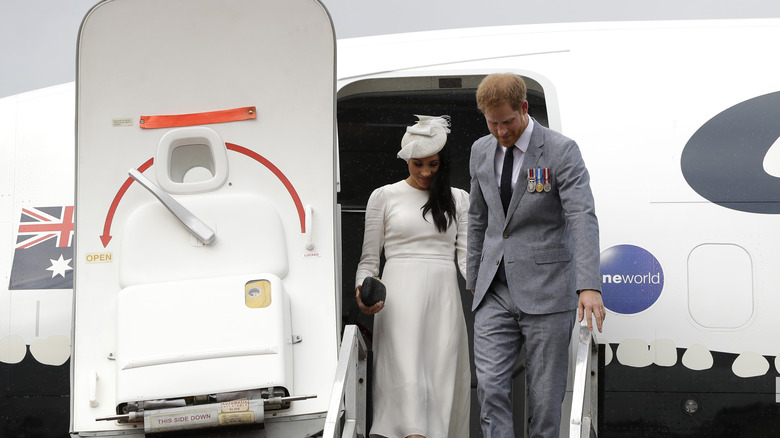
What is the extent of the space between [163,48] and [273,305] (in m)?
1.38

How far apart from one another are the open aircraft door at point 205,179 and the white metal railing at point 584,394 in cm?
116

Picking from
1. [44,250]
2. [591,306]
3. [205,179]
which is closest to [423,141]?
[205,179]

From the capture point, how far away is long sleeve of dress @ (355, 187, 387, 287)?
457 cm

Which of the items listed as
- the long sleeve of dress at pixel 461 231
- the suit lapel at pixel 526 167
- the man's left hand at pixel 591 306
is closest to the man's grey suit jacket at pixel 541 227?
the suit lapel at pixel 526 167

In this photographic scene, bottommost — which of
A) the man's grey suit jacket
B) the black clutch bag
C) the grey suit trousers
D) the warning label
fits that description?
the warning label

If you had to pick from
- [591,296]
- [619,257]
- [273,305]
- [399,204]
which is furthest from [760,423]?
[273,305]

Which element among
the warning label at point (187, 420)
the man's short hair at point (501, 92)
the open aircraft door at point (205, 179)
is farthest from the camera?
the open aircraft door at point (205, 179)

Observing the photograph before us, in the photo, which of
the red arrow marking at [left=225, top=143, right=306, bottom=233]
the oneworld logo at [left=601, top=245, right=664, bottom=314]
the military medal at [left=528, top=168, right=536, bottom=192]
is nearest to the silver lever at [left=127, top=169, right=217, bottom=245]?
the red arrow marking at [left=225, top=143, right=306, bottom=233]

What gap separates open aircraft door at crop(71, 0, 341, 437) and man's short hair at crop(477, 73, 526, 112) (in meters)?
0.93

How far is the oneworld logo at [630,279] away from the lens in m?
4.54

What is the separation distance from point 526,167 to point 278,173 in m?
1.25

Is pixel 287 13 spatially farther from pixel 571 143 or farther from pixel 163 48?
pixel 571 143

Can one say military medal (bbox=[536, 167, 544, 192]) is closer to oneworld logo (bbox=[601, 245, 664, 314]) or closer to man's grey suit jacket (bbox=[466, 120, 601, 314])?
man's grey suit jacket (bbox=[466, 120, 601, 314])

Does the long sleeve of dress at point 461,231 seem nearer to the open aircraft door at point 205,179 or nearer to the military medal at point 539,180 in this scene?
the open aircraft door at point 205,179
